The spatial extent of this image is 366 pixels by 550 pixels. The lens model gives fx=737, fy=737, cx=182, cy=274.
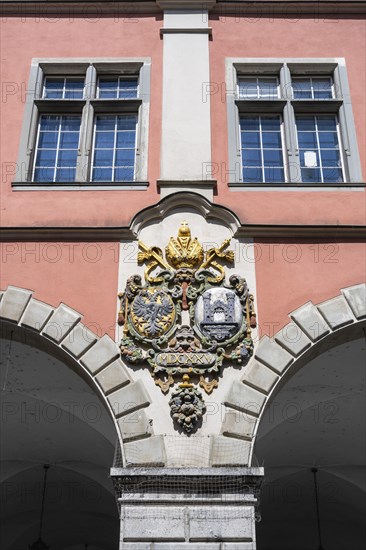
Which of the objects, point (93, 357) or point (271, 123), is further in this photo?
point (271, 123)

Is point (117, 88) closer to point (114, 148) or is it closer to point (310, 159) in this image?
point (114, 148)

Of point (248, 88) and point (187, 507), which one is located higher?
point (248, 88)

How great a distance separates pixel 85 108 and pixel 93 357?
3843mm

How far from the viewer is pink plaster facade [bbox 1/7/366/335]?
28.5 feet

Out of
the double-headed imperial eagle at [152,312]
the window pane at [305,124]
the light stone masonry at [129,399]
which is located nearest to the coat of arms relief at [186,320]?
the double-headed imperial eagle at [152,312]

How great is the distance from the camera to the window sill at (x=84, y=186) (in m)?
9.40

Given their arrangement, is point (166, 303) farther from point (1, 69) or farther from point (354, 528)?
point (354, 528)

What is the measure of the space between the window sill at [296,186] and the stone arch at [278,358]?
4.73 ft

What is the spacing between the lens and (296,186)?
370 inches

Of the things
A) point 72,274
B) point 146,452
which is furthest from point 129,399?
point 72,274

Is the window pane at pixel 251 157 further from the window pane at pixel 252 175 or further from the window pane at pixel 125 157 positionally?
the window pane at pixel 125 157

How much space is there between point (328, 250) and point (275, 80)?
3071 millimetres

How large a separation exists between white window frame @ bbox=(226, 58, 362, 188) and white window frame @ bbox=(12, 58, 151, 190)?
118 cm

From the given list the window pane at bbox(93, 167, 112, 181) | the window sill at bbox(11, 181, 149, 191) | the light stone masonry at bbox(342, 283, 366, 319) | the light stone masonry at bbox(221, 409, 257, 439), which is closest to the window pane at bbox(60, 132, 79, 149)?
the window pane at bbox(93, 167, 112, 181)
